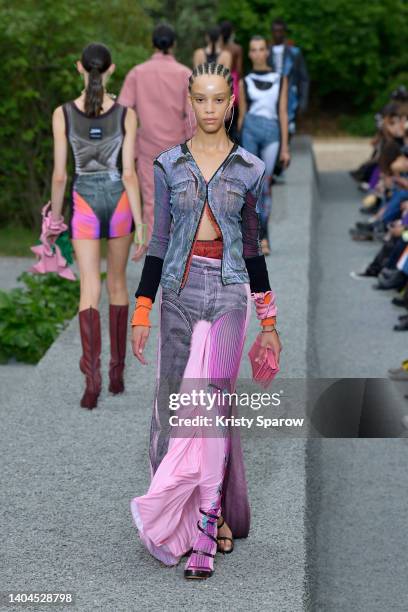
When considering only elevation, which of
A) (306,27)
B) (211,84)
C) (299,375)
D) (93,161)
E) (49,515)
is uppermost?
(211,84)

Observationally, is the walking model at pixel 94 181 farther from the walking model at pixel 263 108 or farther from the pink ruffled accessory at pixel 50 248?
the walking model at pixel 263 108

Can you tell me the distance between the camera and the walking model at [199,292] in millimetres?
4699

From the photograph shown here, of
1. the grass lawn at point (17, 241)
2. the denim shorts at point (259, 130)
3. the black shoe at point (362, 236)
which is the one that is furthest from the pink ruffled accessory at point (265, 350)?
the black shoe at point (362, 236)

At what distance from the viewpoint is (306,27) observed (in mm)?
28906

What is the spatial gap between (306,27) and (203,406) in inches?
988

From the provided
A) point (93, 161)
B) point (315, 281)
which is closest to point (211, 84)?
point (93, 161)

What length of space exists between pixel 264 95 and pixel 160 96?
76.7 inches

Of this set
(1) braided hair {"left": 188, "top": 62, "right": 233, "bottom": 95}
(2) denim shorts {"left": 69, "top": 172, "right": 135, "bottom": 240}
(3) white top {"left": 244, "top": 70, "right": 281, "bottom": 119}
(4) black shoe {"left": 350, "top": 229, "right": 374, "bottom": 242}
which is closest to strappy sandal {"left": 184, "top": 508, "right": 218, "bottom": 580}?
(1) braided hair {"left": 188, "top": 62, "right": 233, "bottom": 95}

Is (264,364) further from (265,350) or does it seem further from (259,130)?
(259,130)

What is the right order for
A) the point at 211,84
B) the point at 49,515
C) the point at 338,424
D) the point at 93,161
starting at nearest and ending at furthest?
the point at 211,84 → the point at 49,515 → the point at 93,161 → the point at 338,424

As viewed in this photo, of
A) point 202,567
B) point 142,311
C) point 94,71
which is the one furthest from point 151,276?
point 94,71

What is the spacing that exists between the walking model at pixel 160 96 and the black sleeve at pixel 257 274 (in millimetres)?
4314

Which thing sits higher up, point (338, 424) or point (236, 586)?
point (236, 586)

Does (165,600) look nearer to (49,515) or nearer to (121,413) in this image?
(49,515)
